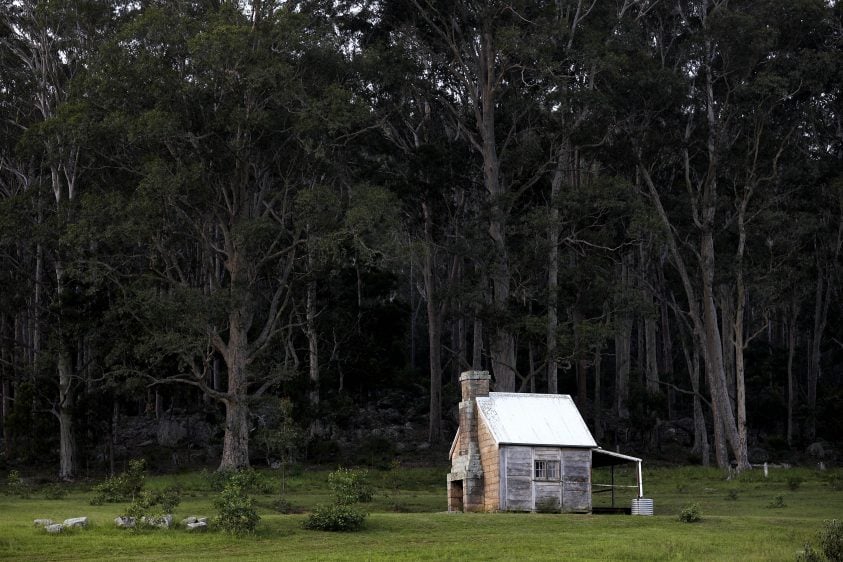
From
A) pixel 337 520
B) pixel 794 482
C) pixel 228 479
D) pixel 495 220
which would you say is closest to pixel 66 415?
pixel 228 479

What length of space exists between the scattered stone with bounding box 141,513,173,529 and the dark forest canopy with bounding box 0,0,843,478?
1577cm

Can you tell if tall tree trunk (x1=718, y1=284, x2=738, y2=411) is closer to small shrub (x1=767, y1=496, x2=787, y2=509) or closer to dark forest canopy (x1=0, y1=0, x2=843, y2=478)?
dark forest canopy (x1=0, y1=0, x2=843, y2=478)

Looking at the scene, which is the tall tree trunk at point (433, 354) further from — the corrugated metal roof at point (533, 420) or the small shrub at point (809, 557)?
the small shrub at point (809, 557)

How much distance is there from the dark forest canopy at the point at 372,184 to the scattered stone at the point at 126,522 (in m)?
16.2

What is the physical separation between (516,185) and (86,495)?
28138 mm

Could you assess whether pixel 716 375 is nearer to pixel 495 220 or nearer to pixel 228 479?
pixel 495 220

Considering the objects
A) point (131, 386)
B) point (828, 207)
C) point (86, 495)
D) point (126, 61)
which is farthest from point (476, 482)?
point (828, 207)

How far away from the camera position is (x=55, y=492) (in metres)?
43.1

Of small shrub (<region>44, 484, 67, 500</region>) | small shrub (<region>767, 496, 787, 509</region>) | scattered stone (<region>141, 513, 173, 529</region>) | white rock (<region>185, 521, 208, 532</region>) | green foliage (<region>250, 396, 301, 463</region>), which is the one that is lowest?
small shrub (<region>767, 496, 787, 509</region>)

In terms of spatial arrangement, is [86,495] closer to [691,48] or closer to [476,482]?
[476,482]

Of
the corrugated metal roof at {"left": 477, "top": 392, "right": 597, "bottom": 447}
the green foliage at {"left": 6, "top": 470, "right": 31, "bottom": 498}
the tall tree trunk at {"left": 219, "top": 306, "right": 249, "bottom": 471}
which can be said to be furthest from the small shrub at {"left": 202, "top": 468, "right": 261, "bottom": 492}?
the corrugated metal roof at {"left": 477, "top": 392, "right": 597, "bottom": 447}

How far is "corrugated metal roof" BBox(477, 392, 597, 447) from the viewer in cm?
3684

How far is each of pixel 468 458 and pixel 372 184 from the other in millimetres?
23741

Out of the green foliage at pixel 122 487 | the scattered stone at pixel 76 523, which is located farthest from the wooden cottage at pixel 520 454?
the scattered stone at pixel 76 523
